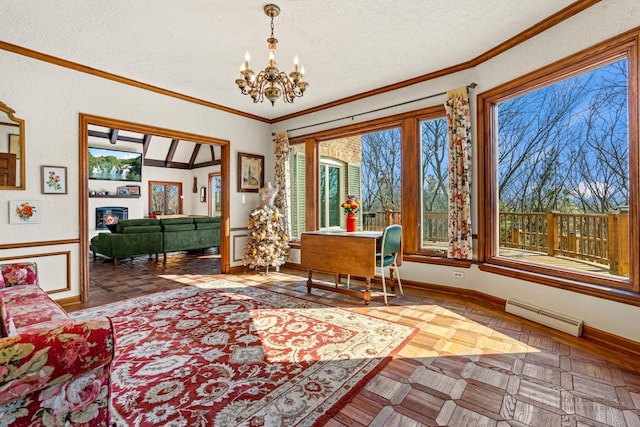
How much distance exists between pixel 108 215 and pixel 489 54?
9605 millimetres

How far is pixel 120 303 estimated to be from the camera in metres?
3.25

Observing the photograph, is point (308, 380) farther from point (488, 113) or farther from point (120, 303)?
point (488, 113)

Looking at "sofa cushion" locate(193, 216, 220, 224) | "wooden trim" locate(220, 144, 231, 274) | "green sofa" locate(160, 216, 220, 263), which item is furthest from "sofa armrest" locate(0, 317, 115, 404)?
"sofa cushion" locate(193, 216, 220, 224)

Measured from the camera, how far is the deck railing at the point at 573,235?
2.53m

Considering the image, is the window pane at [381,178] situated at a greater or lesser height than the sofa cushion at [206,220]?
greater

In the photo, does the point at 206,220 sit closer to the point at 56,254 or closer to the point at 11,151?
the point at 56,254

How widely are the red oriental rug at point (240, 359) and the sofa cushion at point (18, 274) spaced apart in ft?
1.93

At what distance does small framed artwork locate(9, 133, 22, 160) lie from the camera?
9.52 feet

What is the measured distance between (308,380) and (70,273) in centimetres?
302

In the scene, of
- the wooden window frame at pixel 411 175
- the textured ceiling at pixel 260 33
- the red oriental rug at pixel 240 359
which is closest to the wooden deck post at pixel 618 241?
the wooden window frame at pixel 411 175

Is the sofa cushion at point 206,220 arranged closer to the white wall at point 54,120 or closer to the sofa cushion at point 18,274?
the white wall at point 54,120

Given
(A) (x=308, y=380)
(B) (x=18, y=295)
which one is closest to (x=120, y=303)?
(B) (x=18, y=295)

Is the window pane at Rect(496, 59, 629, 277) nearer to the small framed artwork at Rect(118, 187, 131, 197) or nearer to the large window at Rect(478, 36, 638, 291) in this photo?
the large window at Rect(478, 36, 638, 291)

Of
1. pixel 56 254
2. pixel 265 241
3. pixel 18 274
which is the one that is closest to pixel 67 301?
pixel 56 254
